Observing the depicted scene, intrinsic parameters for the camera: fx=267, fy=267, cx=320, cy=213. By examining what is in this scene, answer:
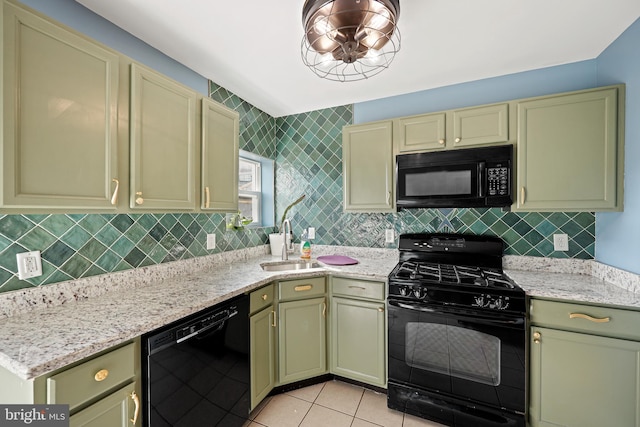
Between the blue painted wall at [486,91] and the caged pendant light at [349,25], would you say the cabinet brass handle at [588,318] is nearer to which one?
the blue painted wall at [486,91]

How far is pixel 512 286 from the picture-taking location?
166 cm

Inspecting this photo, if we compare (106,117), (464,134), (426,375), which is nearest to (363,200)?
(464,134)

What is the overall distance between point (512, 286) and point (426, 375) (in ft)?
2.65

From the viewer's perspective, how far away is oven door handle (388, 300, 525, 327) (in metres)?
1.59

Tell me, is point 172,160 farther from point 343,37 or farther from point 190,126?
point 343,37

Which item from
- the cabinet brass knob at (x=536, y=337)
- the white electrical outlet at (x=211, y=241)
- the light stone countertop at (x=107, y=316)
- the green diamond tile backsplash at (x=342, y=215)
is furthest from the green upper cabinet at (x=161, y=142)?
the cabinet brass knob at (x=536, y=337)

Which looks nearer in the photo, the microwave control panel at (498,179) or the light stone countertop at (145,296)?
the light stone countertop at (145,296)

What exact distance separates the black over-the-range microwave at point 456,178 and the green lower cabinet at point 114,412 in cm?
200

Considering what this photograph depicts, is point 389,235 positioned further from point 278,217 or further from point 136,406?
point 136,406

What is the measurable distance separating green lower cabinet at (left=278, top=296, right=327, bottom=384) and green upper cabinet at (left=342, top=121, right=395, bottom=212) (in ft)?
2.96

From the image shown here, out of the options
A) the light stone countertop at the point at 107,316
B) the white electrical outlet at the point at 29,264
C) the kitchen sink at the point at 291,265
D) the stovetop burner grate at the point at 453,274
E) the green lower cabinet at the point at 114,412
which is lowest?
the green lower cabinet at the point at 114,412

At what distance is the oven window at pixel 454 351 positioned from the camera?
5.42 ft

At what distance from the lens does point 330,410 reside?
1.91 meters

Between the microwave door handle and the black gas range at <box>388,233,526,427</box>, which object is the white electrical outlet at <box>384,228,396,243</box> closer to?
the black gas range at <box>388,233,526,427</box>
